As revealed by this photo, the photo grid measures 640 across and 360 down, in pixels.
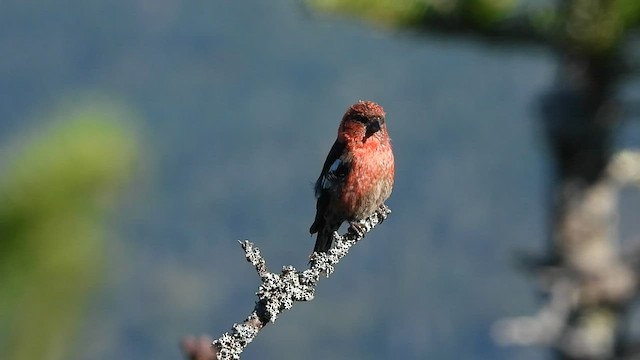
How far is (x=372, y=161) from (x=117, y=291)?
6.20 ft

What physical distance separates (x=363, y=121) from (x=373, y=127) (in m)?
0.12

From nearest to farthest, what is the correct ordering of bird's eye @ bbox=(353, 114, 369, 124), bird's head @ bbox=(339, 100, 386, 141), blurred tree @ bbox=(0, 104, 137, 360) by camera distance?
blurred tree @ bbox=(0, 104, 137, 360), bird's head @ bbox=(339, 100, 386, 141), bird's eye @ bbox=(353, 114, 369, 124)

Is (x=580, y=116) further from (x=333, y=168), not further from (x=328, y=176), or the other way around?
(x=333, y=168)

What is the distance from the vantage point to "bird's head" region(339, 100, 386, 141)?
3113 millimetres

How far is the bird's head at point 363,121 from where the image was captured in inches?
123

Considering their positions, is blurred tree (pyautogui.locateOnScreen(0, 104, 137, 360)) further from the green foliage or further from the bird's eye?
the green foliage

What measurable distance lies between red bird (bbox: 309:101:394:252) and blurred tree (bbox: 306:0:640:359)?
30.7 ft

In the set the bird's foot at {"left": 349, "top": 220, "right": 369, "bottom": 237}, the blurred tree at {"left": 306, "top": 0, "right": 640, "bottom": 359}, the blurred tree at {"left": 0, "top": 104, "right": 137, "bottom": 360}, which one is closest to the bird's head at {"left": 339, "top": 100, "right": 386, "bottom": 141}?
the bird's foot at {"left": 349, "top": 220, "right": 369, "bottom": 237}

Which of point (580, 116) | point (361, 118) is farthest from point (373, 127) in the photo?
point (580, 116)

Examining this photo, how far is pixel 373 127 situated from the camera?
10.6 ft

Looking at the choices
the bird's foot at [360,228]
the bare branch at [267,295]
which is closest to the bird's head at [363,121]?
the bird's foot at [360,228]

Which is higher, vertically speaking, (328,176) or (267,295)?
(328,176)

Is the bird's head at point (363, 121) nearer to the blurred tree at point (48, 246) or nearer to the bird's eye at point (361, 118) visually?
the bird's eye at point (361, 118)

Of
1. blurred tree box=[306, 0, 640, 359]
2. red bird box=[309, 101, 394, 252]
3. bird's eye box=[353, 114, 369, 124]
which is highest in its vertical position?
blurred tree box=[306, 0, 640, 359]
